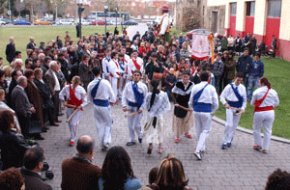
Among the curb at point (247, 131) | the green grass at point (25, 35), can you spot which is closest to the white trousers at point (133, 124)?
→ the curb at point (247, 131)

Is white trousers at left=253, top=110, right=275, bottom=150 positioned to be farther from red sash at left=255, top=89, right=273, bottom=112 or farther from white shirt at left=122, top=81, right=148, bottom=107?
white shirt at left=122, top=81, right=148, bottom=107

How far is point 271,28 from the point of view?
2789 centimetres

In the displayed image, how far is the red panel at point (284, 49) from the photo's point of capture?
24680mm

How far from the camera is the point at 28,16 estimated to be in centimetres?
9638

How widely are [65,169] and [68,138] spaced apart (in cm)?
552

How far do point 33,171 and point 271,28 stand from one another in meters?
26.3

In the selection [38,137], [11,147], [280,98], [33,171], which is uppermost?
[33,171]

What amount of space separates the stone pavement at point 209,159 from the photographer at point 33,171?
2.82m

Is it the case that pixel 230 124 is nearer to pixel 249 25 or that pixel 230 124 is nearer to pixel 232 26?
pixel 249 25

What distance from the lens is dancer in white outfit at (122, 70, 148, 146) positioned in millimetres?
9312

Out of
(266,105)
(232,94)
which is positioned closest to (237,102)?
(232,94)

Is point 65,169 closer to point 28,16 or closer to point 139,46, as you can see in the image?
point 139,46

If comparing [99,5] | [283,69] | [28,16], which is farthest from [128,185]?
[99,5]

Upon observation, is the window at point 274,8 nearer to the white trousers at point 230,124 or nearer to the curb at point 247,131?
the curb at point 247,131
